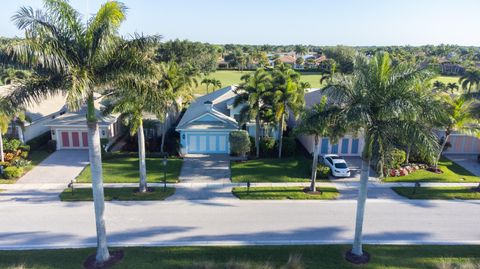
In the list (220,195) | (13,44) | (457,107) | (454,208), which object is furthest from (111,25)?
(457,107)

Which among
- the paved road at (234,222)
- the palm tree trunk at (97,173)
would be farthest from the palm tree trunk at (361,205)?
the palm tree trunk at (97,173)

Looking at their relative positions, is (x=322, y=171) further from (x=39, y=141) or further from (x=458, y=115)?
(x=39, y=141)

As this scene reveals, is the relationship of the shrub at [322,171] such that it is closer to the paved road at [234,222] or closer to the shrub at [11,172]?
the paved road at [234,222]

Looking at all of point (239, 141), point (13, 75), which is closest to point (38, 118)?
point (13, 75)

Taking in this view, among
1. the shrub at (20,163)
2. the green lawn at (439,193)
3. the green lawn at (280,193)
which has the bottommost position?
the green lawn at (280,193)

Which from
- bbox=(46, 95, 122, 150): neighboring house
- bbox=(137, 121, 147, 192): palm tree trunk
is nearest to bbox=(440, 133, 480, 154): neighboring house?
bbox=(137, 121, 147, 192): palm tree trunk

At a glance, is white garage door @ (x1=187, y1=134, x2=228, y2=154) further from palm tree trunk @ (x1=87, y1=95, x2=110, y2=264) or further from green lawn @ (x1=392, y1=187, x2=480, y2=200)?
palm tree trunk @ (x1=87, y1=95, x2=110, y2=264)

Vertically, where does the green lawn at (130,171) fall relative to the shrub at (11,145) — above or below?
below
